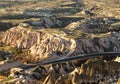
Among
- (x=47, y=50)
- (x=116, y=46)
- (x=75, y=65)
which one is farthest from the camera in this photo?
(x=116, y=46)

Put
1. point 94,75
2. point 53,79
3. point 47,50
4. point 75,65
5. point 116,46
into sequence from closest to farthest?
point 53,79 < point 94,75 < point 75,65 < point 47,50 < point 116,46

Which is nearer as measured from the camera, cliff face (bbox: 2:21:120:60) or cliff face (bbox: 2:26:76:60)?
cliff face (bbox: 2:26:76:60)

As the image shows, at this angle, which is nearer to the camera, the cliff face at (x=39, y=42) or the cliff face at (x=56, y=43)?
the cliff face at (x=39, y=42)

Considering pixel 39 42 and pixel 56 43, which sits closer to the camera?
pixel 56 43

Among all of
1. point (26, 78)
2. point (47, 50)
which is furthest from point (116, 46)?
point (26, 78)

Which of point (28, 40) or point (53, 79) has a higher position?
point (53, 79)

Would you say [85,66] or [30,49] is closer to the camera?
[85,66]

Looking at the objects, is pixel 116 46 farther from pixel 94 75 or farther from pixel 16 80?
pixel 16 80

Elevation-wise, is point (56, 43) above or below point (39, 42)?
above
